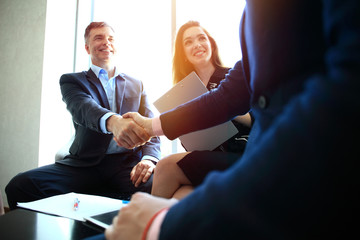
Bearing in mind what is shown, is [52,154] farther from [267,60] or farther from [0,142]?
[267,60]

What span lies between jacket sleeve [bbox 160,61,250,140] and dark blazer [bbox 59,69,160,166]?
2.62ft

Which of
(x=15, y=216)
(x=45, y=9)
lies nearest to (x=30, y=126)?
(x=45, y=9)

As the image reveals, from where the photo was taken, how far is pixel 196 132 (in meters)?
1.13

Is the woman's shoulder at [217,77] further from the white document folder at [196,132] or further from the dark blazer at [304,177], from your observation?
the dark blazer at [304,177]

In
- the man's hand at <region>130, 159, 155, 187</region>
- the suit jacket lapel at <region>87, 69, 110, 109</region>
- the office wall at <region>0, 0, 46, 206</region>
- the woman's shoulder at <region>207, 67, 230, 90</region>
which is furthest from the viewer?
the office wall at <region>0, 0, 46, 206</region>

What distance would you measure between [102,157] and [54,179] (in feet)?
1.04

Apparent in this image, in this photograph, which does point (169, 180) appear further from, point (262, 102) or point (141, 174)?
point (262, 102)

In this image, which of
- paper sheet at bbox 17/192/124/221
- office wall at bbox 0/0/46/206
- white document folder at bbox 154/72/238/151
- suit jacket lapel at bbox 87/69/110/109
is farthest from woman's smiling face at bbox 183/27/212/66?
office wall at bbox 0/0/46/206

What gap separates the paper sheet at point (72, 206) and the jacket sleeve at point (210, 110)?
35 centimetres

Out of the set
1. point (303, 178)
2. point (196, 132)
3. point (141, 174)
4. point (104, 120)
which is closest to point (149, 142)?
point (141, 174)

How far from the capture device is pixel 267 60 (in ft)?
1.06

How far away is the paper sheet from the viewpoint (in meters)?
0.73

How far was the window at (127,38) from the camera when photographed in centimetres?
229

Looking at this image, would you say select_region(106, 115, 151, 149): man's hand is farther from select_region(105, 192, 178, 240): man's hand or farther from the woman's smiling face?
the woman's smiling face
